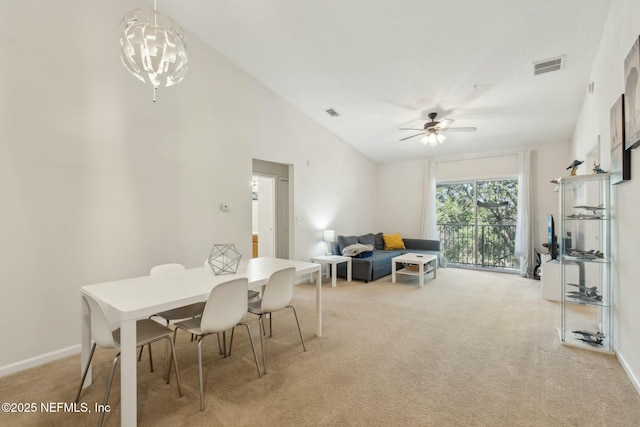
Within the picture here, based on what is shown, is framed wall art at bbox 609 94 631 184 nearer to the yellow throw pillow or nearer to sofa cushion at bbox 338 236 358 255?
sofa cushion at bbox 338 236 358 255

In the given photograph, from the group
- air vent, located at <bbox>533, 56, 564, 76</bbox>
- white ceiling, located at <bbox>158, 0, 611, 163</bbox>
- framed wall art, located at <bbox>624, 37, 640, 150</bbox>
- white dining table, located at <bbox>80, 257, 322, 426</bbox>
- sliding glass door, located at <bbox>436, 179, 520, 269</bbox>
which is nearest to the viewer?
white dining table, located at <bbox>80, 257, 322, 426</bbox>

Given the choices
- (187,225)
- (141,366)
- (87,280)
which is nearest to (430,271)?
(187,225)

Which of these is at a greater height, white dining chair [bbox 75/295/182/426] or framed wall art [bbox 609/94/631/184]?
framed wall art [bbox 609/94/631/184]

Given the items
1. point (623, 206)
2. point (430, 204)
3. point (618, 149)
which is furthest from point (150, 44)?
point (430, 204)

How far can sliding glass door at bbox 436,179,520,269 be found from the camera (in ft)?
21.1

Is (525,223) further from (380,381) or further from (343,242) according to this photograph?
(380,381)

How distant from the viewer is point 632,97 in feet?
6.72

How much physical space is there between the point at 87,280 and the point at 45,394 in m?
1.04

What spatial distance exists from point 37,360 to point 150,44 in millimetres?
2855

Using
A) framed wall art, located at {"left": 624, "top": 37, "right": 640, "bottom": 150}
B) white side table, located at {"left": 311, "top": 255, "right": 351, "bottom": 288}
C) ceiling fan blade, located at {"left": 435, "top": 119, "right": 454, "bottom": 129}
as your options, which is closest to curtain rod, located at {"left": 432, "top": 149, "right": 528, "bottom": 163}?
ceiling fan blade, located at {"left": 435, "top": 119, "right": 454, "bottom": 129}

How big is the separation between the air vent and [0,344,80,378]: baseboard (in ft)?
18.9

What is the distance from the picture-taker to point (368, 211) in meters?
7.63

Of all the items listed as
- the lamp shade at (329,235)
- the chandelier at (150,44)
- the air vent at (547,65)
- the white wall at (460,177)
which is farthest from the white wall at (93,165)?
the white wall at (460,177)

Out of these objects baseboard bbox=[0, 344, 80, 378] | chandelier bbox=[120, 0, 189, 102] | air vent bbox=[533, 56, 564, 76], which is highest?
air vent bbox=[533, 56, 564, 76]
